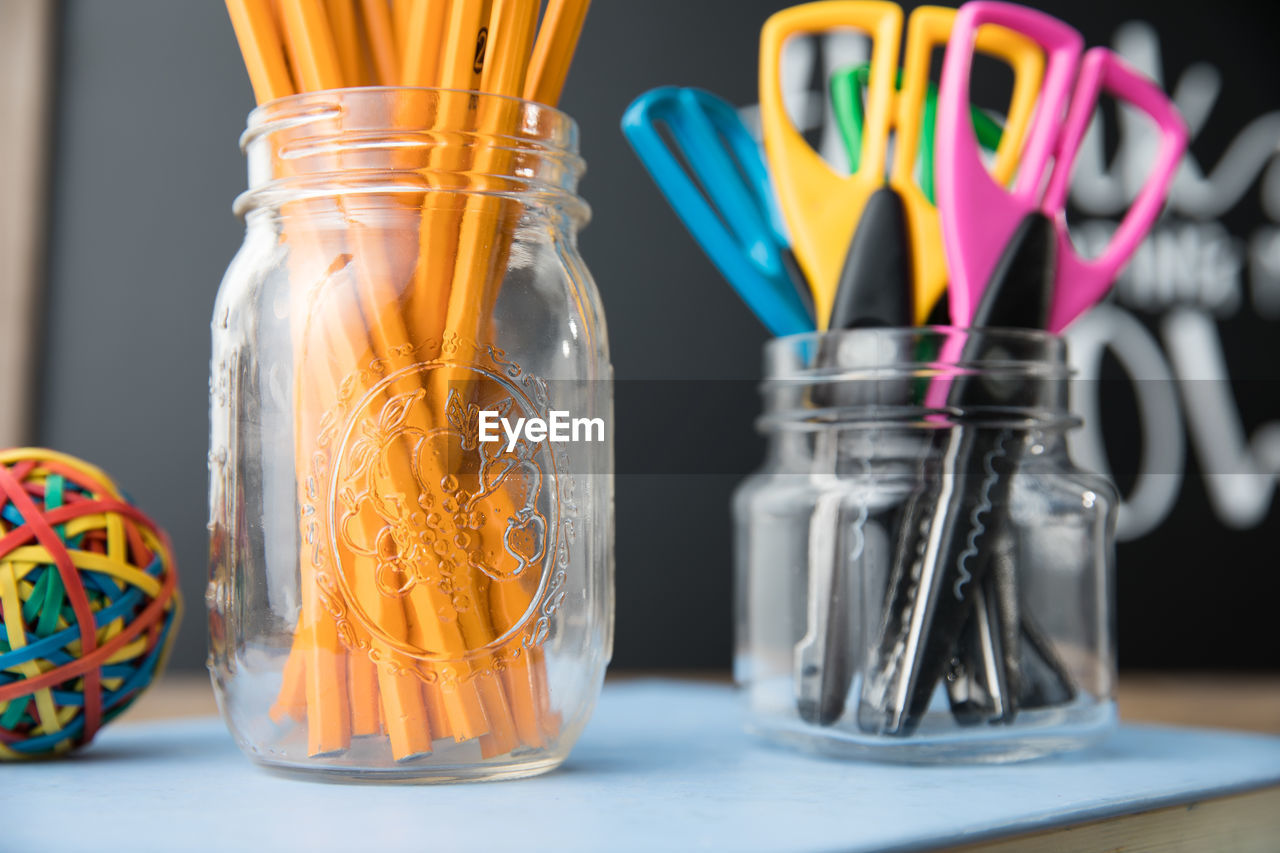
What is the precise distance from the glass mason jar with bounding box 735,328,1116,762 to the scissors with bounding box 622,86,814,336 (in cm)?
3

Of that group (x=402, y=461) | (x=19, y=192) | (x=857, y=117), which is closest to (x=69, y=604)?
(x=402, y=461)

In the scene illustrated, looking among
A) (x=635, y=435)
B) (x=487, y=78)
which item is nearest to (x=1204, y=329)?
(x=635, y=435)

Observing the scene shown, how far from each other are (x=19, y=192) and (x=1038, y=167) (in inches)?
26.3

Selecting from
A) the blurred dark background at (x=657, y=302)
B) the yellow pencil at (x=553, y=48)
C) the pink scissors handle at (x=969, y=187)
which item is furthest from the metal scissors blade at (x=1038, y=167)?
the blurred dark background at (x=657, y=302)

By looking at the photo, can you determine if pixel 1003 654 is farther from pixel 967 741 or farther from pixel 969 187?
pixel 969 187

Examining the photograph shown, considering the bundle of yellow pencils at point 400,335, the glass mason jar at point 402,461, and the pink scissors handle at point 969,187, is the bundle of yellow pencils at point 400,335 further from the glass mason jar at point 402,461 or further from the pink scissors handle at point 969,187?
the pink scissors handle at point 969,187

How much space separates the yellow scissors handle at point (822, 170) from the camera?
0.39m

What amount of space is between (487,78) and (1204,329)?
775 mm

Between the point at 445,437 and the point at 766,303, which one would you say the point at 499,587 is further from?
the point at 766,303

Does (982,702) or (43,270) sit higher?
(43,270)

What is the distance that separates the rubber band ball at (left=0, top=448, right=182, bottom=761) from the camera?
13.6 inches

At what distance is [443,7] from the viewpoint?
1.10 feet

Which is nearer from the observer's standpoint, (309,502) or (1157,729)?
(309,502)

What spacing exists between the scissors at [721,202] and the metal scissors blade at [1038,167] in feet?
0.21
